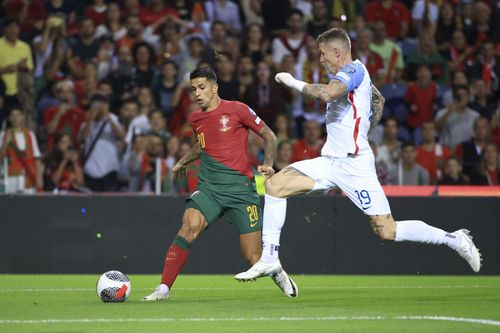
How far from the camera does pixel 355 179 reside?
10023mm

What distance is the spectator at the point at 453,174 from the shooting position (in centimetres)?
1565

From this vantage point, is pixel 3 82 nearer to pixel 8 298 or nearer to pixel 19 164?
pixel 19 164

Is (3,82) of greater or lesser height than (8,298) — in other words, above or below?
above

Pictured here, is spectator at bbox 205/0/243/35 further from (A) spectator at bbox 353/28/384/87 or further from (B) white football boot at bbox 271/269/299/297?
(B) white football boot at bbox 271/269/299/297

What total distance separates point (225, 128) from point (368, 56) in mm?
8702

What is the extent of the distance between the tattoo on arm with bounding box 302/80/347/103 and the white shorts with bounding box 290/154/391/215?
74 cm

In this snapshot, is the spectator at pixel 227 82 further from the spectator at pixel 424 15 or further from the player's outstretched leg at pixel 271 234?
the player's outstretched leg at pixel 271 234

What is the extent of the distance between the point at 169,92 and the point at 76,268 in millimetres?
3880

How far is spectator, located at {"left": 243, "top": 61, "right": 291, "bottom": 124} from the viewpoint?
17.7m

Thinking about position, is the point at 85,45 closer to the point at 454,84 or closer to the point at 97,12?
the point at 97,12

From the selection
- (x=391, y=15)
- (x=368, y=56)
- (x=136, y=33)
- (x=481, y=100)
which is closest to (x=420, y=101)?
(x=481, y=100)

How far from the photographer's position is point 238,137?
10.5m

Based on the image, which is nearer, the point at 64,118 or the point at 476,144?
the point at 476,144

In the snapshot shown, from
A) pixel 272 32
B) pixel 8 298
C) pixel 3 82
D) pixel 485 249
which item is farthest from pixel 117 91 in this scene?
pixel 8 298
